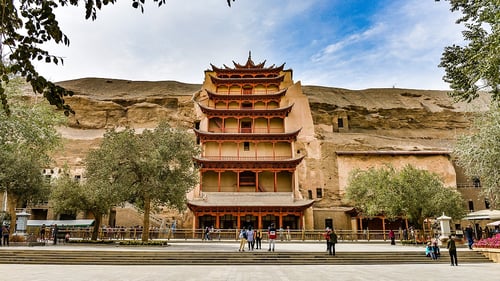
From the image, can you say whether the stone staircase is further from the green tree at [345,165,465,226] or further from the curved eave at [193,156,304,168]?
the curved eave at [193,156,304,168]

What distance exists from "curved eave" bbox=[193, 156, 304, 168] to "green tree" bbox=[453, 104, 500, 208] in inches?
708

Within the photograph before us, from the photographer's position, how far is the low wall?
609 inches

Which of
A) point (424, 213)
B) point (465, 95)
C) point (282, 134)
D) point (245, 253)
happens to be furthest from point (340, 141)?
point (465, 95)

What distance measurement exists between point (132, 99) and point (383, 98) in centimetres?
3957

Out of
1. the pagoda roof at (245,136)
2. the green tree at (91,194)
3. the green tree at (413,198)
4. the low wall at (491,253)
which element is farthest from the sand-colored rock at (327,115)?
the low wall at (491,253)

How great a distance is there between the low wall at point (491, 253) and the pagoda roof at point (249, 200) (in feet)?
52.5

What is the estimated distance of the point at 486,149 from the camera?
668 inches

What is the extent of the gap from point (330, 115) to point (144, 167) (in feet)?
113

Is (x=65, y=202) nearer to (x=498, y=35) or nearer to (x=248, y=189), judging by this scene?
(x=248, y=189)

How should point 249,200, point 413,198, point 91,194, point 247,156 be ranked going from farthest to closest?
point 247,156
point 249,200
point 413,198
point 91,194

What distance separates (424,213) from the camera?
24266mm

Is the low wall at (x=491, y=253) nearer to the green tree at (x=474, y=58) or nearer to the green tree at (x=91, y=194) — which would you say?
the green tree at (x=474, y=58)

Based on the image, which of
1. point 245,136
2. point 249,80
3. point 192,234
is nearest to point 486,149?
A: point 192,234

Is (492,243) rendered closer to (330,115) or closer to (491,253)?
(491,253)
